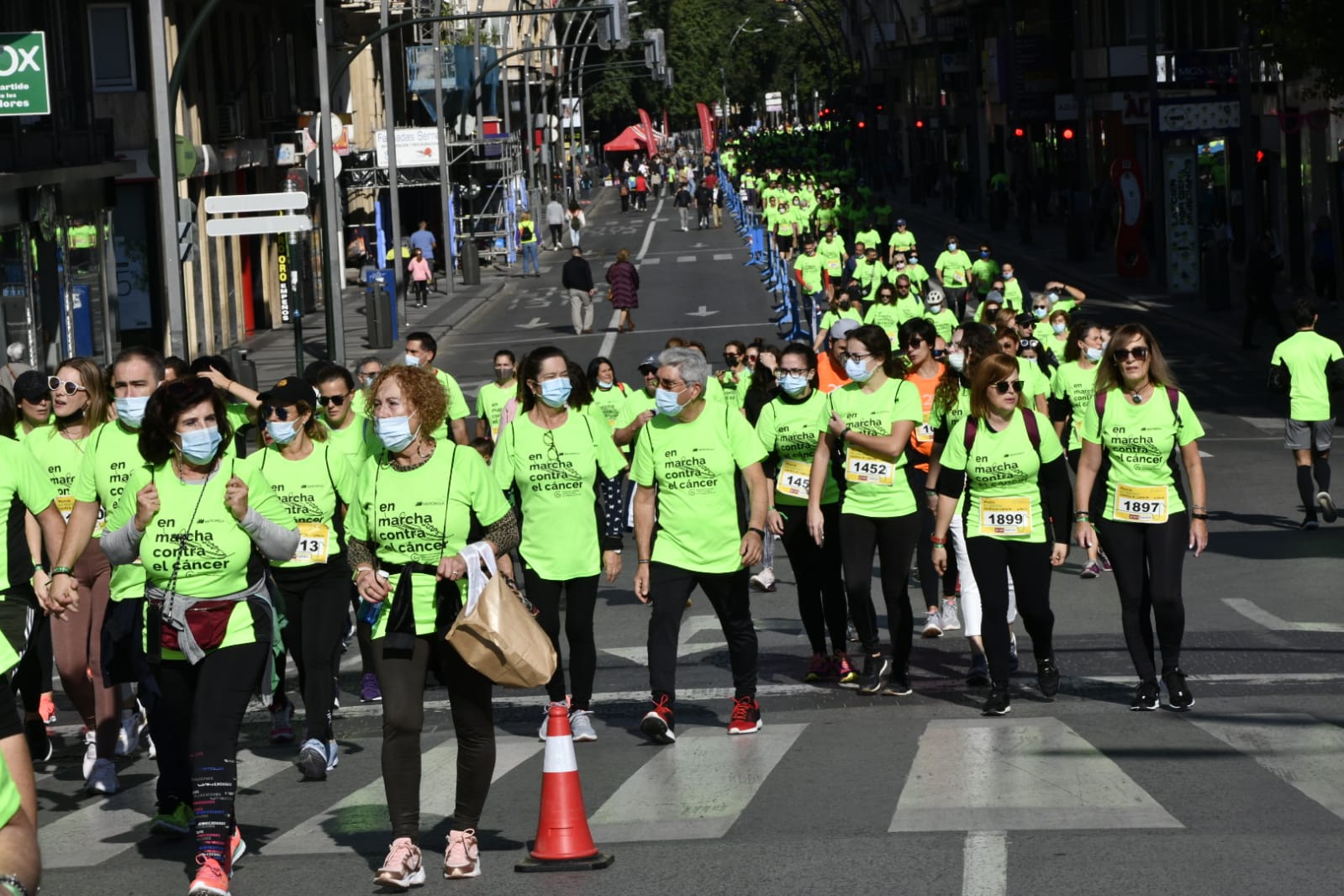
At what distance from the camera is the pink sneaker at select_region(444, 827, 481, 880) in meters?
7.24

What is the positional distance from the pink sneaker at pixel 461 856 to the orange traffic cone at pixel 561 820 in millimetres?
176

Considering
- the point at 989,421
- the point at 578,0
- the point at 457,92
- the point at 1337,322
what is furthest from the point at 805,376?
the point at 578,0

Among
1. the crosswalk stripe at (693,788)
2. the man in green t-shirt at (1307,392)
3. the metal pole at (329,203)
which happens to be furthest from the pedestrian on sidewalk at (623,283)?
the crosswalk stripe at (693,788)

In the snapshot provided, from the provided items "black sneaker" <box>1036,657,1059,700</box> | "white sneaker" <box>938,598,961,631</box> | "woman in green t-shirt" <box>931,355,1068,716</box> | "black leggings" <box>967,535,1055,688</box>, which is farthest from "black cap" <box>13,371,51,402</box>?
"white sneaker" <box>938,598,961,631</box>

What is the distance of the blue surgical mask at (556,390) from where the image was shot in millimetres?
9406

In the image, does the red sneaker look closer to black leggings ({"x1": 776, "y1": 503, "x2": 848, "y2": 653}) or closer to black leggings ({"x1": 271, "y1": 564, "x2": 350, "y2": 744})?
black leggings ({"x1": 776, "y1": 503, "x2": 848, "y2": 653})

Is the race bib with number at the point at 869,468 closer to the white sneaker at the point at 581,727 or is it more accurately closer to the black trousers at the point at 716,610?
the black trousers at the point at 716,610

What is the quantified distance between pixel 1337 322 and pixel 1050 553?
24.0 meters

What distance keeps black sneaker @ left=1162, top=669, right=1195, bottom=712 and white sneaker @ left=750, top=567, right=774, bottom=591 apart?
5307 mm

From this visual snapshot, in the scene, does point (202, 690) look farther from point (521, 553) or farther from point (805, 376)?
point (805, 376)

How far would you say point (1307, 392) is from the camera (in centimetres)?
1625

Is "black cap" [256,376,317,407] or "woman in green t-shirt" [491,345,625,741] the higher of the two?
"black cap" [256,376,317,407]

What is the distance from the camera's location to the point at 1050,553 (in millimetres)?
Answer: 10148

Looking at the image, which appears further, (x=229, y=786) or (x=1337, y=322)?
(x=1337, y=322)
